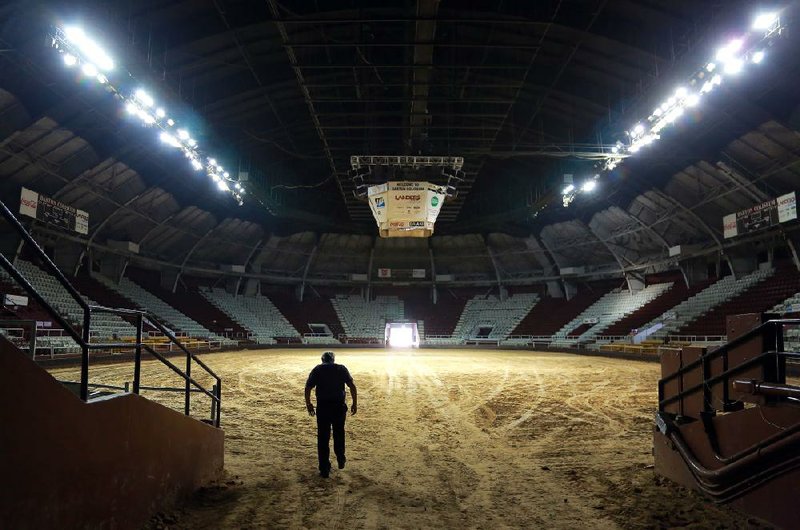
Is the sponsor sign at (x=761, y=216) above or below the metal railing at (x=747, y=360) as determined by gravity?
above

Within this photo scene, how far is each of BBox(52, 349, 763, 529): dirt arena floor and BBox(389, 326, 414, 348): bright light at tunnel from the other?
28608mm

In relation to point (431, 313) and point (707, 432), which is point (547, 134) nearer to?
point (707, 432)

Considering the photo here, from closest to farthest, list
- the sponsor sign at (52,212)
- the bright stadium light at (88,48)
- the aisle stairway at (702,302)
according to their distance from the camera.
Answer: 1. the bright stadium light at (88,48)
2. the sponsor sign at (52,212)
3. the aisle stairway at (702,302)

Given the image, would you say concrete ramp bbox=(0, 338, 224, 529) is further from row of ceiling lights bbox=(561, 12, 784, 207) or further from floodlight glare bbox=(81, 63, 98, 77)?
row of ceiling lights bbox=(561, 12, 784, 207)

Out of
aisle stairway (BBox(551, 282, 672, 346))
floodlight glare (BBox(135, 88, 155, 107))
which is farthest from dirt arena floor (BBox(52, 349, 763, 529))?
aisle stairway (BBox(551, 282, 672, 346))

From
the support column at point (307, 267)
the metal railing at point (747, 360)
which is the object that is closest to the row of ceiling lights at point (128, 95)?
the metal railing at point (747, 360)

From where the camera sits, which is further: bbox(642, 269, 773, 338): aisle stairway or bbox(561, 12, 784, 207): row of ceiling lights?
bbox(642, 269, 773, 338): aisle stairway

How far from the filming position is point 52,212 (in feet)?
71.1

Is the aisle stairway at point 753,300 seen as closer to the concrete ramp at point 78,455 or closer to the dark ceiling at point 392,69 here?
the dark ceiling at point 392,69

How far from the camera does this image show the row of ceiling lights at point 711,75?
1145cm

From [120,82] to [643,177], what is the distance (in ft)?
83.3

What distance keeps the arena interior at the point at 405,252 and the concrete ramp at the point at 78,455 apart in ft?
0.07

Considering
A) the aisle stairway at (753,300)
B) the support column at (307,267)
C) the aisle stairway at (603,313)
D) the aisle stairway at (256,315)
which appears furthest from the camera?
the support column at (307,267)

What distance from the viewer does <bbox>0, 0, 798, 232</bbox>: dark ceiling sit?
12.5 metres
